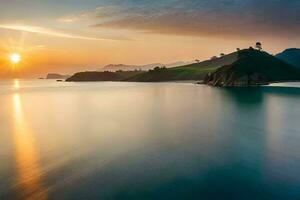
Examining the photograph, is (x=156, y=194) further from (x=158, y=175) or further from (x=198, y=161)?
(x=198, y=161)

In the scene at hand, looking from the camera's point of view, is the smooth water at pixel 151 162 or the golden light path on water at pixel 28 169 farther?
the smooth water at pixel 151 162

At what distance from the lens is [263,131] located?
182ft

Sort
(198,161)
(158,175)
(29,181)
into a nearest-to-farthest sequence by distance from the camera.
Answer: (29,181), (158,175), (198,161)

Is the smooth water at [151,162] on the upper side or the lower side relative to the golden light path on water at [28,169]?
lower

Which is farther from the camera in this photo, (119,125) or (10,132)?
(119,125)

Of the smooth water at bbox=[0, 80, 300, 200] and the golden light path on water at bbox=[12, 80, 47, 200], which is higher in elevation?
the golden light path on water at bbox=[12, 80, 47, 200]

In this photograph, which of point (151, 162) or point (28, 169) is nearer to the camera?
point (28, 169)

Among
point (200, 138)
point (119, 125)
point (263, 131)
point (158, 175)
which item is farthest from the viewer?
point (119, 125)

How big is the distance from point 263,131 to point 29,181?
4116 centimetres

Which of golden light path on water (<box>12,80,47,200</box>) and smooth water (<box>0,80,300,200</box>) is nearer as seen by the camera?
golden light path on water (<box>12,80,47,200</box>)

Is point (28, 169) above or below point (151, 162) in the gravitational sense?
above

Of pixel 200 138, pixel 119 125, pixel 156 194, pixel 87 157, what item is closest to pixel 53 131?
pixel 119 125

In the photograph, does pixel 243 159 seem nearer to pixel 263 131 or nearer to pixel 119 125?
pixel 263 131

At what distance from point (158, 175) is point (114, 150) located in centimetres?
1147
